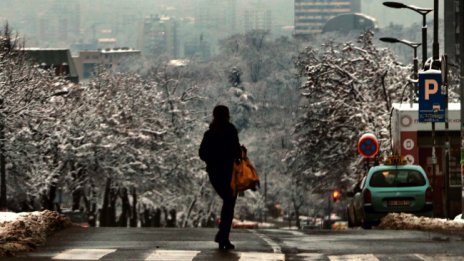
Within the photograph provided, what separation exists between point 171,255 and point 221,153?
1.92m

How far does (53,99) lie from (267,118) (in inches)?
3172

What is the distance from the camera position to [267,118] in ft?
559

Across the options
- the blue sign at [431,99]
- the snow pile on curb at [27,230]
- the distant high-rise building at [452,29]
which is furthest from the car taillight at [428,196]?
the distant high-rise building at [452,29]

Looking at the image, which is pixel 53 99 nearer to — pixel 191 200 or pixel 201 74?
pixel 191 200

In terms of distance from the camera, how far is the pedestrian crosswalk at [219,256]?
17984 mm

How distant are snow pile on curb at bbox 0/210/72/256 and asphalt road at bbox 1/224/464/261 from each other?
0.17 m

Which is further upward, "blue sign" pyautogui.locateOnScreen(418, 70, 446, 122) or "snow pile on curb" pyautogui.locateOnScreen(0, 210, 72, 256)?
"blue sign" pyautogui.locateOnScreen(418, 70, 446, 122)

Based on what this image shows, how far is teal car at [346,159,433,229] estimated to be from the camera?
3450cm

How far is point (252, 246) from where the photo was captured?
20625 millimetres

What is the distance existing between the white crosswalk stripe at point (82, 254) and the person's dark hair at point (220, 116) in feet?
6.63

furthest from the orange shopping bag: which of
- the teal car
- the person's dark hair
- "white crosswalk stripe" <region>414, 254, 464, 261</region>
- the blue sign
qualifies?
the blue sign

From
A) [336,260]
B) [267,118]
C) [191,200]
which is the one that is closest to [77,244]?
[336,260]

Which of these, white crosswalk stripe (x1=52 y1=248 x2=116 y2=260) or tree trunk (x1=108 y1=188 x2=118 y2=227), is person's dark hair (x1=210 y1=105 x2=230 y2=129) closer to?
white crosswalk stripe (x1=52 y1=248 x2=116 y2=260)

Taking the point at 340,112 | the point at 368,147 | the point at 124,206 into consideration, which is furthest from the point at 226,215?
the point at 124,206
